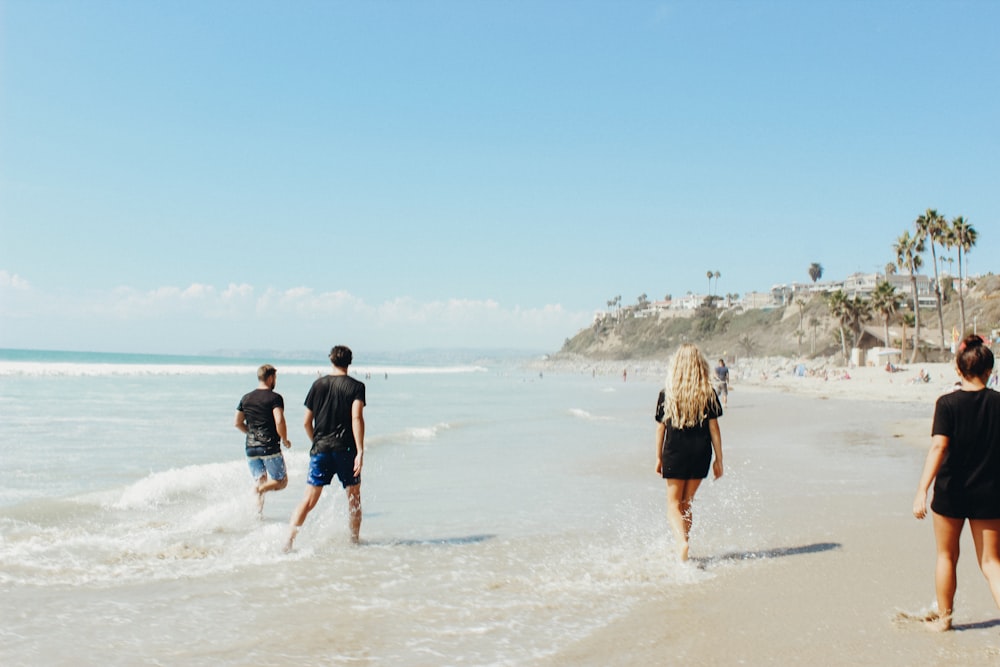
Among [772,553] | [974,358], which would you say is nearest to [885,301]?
[772,553]

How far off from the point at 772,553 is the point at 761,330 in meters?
138

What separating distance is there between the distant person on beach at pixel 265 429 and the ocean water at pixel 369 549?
572mm

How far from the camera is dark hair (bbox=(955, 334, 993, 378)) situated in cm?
427

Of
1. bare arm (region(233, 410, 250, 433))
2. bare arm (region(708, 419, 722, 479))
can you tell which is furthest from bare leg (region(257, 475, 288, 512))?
bare arm (region(708, 419, 722, 479))

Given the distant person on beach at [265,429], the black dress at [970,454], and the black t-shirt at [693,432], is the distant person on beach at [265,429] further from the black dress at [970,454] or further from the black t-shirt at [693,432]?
the black dress at [970,454]

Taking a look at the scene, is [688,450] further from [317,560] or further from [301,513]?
[301,513]

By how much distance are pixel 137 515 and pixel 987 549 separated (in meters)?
8.35

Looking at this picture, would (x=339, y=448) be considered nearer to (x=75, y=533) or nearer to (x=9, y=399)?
(x=75, y=533)

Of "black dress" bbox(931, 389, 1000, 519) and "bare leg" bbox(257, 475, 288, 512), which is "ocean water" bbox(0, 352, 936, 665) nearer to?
"bare leg" bbox(257, 475, 288, 512)

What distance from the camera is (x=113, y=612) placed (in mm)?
4914

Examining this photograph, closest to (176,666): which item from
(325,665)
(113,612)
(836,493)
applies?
(325,665)

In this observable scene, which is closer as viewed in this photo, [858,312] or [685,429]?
[685,429]

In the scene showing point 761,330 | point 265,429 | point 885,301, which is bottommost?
point 265,429

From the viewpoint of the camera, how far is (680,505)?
6.13 m
